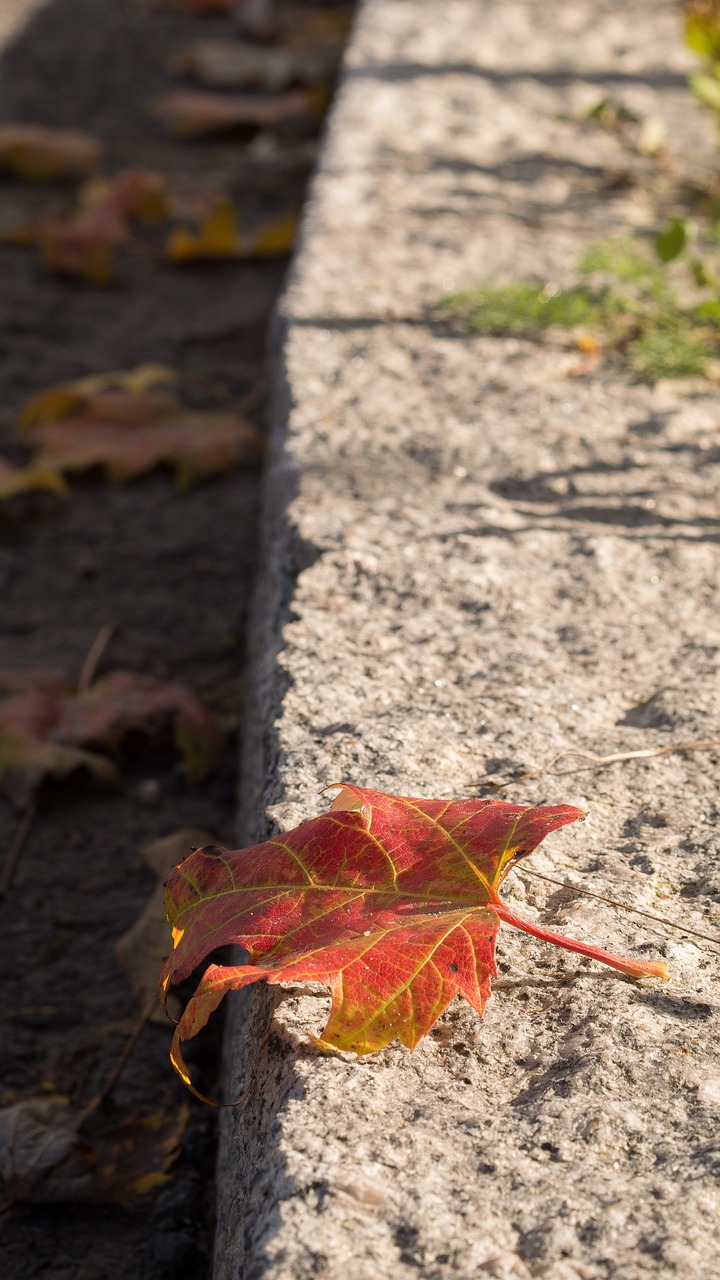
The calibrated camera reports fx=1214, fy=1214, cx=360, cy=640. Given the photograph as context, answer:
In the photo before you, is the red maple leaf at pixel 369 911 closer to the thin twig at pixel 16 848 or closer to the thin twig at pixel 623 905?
the thin twig at pixel 623 905

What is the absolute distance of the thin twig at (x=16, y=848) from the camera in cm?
161

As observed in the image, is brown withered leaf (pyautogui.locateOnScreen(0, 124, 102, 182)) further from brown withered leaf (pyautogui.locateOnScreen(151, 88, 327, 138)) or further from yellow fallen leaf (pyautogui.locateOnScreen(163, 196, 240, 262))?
yellow fallen leaf (pyautogui.locateOnScreen(163, 196, 240, 262))

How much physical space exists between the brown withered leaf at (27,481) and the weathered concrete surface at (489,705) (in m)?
0.58

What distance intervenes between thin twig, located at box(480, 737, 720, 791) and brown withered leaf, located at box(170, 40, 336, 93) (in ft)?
13.6

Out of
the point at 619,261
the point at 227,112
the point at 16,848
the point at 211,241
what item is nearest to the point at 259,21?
the point at 227,112

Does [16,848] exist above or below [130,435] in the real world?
below

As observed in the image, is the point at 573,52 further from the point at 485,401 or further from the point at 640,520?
the point at 640,520

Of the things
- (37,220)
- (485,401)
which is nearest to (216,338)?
(37,220)

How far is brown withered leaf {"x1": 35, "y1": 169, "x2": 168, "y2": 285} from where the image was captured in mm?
3307

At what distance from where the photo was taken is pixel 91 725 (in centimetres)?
180

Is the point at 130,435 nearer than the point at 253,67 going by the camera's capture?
Yes

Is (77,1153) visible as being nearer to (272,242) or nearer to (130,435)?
(130,435)

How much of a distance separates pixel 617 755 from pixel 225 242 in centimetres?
257

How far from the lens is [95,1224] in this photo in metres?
1.19
